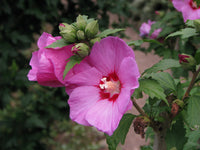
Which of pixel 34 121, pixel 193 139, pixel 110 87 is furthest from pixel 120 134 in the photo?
pixel 34 121

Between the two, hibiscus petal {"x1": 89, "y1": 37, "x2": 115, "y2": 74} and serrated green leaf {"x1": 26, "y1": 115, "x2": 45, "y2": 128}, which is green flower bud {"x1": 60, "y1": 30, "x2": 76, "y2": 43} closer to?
hibiscus petal {"x1": 89, "y1": 37, "x2": 115, "y2": 74}

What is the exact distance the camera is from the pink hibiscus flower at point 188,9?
1.16 metres

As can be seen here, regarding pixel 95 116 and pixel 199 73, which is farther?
pixel 199 73

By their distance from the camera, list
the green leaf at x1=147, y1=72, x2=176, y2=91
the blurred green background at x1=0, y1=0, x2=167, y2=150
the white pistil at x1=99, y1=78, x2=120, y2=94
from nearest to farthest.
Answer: the white pistil at x1=99, y1=78, x2=120, y2=94
the green leaf at x1=147, y1=72, x2=176, y2=91
the blurred green background at x1=0, y1=0, x2=167, y2=150

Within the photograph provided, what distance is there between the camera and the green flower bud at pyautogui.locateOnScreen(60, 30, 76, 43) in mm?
696

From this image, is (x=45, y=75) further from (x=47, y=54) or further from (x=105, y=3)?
(x=105, y=3)

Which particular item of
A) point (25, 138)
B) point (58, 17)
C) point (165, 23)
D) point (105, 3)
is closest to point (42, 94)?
point (25, 138)

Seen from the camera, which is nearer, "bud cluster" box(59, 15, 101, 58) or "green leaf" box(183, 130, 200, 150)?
"bud cluster" box(59, 15, 101, 58)

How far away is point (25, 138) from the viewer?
2.47 metres

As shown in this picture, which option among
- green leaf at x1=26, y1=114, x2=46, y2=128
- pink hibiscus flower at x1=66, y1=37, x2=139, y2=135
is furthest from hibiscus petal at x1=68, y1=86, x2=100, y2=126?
green leaf at x1=26, y1=114, x2=46, y2=128

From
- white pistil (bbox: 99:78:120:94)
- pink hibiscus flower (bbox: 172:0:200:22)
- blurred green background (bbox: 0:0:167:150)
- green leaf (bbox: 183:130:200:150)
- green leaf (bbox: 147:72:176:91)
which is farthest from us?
blurred green background (bbox: 0:0:167:150)

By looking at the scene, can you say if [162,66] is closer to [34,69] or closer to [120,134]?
[120,134]

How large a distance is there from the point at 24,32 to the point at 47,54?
1.78 metres

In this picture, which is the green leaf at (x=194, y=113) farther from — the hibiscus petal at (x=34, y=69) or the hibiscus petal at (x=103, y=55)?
the hibiscus petal at (x=34, y=69)
